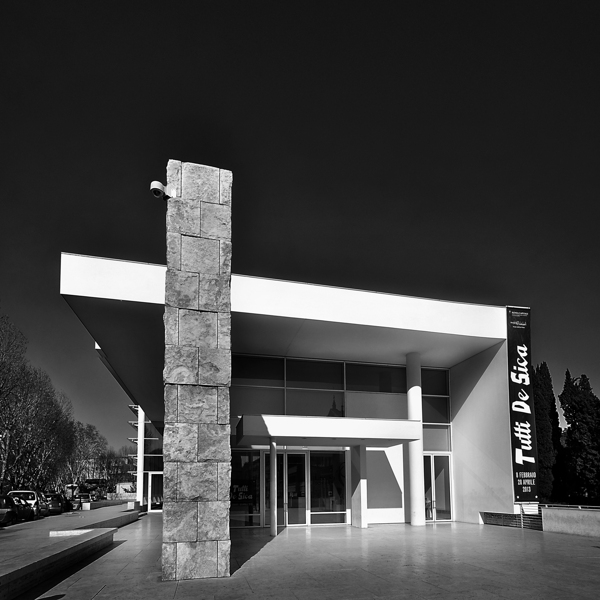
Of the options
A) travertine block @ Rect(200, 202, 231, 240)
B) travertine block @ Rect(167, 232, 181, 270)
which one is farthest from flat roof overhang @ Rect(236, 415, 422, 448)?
travertine block @ Rect(167, 232, 181, 270)

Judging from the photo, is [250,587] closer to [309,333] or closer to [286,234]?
[309,333]

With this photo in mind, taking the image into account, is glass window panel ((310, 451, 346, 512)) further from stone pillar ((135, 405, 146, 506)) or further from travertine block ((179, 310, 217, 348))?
stone pillar ((135, 405, 146, 506))

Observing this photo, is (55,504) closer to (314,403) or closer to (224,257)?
(314,403)

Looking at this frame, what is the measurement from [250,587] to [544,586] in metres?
4.73

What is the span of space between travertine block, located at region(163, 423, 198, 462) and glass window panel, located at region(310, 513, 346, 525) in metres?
11.3

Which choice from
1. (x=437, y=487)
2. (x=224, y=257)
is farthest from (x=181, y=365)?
(x=437, y=487)

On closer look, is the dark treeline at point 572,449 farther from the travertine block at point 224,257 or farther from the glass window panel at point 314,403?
the travertine block at point 224,257

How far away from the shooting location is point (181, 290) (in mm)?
11531

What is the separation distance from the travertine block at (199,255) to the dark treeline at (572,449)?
72.1 feet

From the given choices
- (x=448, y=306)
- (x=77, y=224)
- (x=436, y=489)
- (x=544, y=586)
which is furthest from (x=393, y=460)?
(x=77, y=224)

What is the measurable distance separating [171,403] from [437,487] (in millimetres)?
15054

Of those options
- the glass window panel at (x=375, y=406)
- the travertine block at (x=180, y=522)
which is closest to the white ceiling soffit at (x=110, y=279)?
the travertine block at (x=180, y=522)

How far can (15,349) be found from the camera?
39.1 meters

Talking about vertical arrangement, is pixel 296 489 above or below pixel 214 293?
below
